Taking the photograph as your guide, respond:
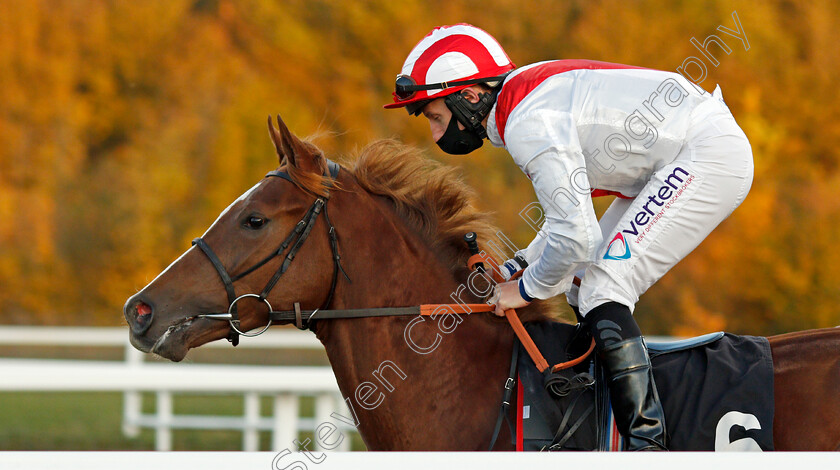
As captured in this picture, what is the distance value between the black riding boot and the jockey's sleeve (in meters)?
0.20

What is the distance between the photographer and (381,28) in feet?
61.4

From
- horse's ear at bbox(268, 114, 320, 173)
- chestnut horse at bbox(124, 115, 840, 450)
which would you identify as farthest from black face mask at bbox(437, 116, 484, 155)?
horse's ear at bbox(268, 114, 320, 173)

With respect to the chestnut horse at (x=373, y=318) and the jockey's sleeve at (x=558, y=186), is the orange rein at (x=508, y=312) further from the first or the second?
the jockey's sleeve at (x=558, y=186)

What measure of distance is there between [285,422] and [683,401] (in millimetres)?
2438


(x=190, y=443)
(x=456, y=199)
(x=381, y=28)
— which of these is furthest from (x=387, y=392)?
(x=381, y=28)

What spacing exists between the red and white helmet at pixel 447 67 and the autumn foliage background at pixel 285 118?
10.2m

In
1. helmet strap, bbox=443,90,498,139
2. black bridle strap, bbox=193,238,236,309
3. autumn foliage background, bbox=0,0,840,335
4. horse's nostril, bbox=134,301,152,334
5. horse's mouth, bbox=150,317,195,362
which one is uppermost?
autumn foliage background, bbox=0,0,840,335

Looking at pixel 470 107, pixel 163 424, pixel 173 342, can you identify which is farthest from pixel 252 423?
pixel 470 107

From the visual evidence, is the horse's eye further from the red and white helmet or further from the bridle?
the red and white helmet

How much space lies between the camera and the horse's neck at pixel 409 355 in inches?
102

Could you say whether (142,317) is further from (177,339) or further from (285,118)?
(285,118)

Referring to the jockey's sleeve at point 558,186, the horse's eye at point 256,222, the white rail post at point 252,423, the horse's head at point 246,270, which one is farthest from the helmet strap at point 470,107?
the white rail post at point 252,423

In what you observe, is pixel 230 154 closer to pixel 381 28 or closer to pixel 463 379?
pixel 381 28

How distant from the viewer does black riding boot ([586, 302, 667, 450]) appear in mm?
2346
